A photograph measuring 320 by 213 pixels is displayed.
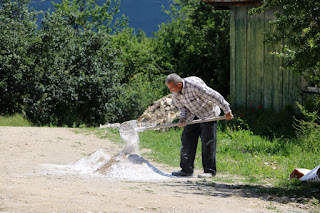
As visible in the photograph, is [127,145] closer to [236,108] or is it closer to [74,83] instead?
[236,108]

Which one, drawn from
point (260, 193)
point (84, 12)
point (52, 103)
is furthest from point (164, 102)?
point (84, 12)

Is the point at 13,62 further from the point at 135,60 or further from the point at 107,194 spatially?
the point at 107,194

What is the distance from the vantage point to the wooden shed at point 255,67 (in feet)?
39.5

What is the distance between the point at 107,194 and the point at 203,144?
2625mm

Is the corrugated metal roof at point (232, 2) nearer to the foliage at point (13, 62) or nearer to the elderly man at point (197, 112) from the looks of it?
the elderly man at point (197, 112)

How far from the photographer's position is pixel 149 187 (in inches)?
237

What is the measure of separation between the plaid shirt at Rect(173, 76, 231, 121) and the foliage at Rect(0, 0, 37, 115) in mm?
10693

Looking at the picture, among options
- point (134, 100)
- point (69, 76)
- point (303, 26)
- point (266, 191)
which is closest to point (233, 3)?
point (303, 26)

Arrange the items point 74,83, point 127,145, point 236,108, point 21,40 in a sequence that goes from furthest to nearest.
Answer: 1. point 74,83
2. point 21,40
3. point 236,108
4. point 127,145

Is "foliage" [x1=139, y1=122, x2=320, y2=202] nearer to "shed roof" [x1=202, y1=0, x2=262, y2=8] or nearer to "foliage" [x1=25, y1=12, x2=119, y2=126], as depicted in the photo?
"shed roof" [x1=202, y1=0, x2=262, y2=8]

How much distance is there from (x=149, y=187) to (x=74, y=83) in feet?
41.8

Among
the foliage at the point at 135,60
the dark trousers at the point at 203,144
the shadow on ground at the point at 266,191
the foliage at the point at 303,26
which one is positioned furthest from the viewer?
the foliage at the point at 135,60

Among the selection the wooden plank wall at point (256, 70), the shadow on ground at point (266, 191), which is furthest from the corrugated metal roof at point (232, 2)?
the shadow on ground at point (266, 191)

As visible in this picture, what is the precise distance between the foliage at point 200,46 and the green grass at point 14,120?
6.71m
